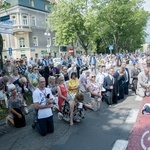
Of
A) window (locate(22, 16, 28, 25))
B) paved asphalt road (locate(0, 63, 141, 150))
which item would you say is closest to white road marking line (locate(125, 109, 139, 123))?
paved asphalt road (locate(0, 63, 141, 150))

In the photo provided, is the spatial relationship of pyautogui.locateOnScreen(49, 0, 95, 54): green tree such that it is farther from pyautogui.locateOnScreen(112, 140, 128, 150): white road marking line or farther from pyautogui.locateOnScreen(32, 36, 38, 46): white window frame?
pyautogui.locateOnScreen(112, 140, 128, 150): white road marking line

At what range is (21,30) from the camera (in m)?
36.0

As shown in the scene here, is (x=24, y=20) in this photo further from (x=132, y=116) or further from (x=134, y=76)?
(x=132, y=116)

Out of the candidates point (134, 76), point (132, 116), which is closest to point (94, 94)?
point (132, 116)

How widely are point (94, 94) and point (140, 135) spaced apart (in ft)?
9.14

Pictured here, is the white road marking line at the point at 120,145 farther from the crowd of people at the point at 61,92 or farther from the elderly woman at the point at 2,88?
the elderly woman at the point at 2,88

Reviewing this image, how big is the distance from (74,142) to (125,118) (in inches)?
85.2

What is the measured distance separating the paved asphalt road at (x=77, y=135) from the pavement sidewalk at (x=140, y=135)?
0.16 meters

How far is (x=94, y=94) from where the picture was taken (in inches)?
292

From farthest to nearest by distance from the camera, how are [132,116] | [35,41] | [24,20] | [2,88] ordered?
1. [35,41]
2. [24,20]
3. [2,88]
4. [132,116]

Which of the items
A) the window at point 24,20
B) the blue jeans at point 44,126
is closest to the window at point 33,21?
the window at point 24,20

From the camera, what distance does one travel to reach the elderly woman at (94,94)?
7231 mm

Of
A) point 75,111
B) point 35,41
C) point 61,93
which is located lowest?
point 75,111

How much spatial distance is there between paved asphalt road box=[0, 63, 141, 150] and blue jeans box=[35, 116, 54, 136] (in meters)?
0.13
